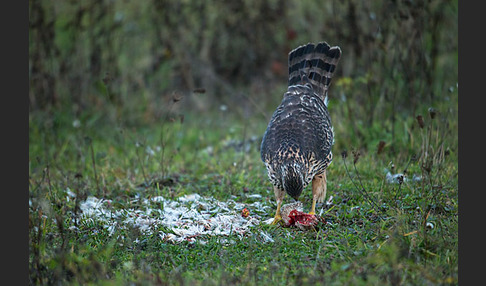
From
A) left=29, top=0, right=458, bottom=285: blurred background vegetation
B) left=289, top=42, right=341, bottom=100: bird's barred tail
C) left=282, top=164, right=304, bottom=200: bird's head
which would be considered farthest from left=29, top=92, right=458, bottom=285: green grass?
left=289, top=42, right=341, bottom=100: bird's barred tail

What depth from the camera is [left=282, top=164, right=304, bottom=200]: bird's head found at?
5.13 m

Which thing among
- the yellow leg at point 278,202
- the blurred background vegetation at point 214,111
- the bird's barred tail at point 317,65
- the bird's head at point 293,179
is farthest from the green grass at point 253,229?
the bird's barred tail at point 317,65

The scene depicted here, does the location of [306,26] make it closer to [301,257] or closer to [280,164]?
[280,164]

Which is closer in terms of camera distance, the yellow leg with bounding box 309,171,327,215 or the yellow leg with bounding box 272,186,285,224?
the yellow leg with bounding box 272,186,285,224

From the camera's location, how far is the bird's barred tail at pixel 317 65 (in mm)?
6578

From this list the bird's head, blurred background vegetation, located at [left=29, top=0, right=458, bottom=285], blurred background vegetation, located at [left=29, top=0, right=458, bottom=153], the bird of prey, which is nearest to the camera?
blurred background vegetation, located at [left=29, top=0, right=458, bottom=285]

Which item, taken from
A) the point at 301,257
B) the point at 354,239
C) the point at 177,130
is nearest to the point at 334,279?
the point at 301,257

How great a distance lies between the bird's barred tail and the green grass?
3.97ft

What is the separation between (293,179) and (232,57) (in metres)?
6.66

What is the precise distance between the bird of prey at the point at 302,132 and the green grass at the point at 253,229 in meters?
0.41

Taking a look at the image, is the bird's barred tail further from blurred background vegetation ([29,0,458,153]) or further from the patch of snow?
the patch of snow

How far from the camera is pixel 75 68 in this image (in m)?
9.44

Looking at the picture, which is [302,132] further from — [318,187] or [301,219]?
[301,219]

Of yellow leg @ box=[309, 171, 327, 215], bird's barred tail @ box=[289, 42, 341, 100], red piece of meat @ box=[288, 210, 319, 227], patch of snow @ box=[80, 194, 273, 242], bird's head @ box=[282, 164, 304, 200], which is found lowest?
patch of snow @ box=[80, 194, 273, 242]
